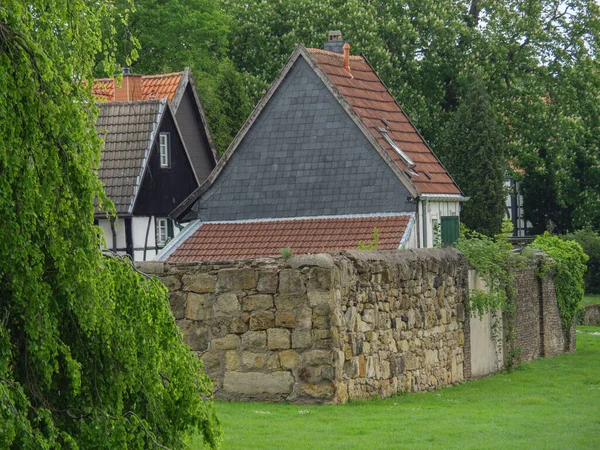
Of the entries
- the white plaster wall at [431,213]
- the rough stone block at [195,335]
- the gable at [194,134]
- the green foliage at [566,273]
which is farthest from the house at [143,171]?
the rough stone block at [195,335]

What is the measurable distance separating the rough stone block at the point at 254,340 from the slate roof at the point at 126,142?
18.7 m

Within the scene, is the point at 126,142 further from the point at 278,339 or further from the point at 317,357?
the point at 317,357

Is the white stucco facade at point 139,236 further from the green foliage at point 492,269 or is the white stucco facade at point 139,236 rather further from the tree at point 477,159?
the tree at point 477,159

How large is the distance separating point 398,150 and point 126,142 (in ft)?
27.5

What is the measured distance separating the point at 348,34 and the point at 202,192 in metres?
17.6

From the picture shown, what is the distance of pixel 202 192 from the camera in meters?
31.3

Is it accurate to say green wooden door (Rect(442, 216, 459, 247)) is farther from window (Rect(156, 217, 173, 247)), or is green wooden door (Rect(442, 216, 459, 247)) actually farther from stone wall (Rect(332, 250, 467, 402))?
stone wall (Rect(332, 250, 467, 402))

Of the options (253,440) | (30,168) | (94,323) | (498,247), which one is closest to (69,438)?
(94,323)

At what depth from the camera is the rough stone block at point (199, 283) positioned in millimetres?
16062

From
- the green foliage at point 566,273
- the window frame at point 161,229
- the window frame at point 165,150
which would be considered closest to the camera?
the green foliage at point 566,273

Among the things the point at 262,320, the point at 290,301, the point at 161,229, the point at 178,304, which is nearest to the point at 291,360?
the point at 262,320

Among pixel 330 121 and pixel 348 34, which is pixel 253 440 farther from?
pixel 348 34

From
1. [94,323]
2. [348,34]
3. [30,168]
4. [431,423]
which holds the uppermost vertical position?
[348,34]

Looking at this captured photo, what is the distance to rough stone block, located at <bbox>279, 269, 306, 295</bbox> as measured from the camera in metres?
15.6
